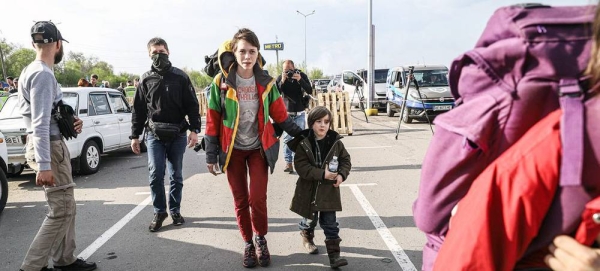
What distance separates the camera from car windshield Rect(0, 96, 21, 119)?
724 cm

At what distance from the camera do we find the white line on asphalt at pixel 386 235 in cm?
349

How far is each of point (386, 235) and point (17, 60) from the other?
7180cm

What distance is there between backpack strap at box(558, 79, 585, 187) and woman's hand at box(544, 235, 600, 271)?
17cm

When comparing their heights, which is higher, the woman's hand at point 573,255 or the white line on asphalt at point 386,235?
the woman's hand at point 573,255

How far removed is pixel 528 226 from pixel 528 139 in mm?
226

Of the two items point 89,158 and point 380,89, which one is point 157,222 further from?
point 380,89

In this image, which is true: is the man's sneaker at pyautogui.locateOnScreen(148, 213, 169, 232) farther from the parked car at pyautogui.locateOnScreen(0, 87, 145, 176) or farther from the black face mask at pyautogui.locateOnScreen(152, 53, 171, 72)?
the parked car at pyautogui.locateOnScreen(0, 87, 145, 176)

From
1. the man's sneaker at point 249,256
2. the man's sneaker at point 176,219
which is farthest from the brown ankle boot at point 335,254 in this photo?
the man's sneaker at point 176,219

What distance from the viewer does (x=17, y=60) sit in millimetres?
60406

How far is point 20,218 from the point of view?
5.11 meters

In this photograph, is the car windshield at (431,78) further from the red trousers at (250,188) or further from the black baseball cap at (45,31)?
the black baseball cap at (45,31)

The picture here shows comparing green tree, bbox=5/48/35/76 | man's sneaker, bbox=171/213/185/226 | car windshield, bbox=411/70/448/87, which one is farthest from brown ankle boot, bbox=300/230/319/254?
green tree, bbox=5/48/35/76

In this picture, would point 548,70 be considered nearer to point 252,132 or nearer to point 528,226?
point 528,226

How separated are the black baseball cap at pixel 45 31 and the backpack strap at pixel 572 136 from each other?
10.9 ft
